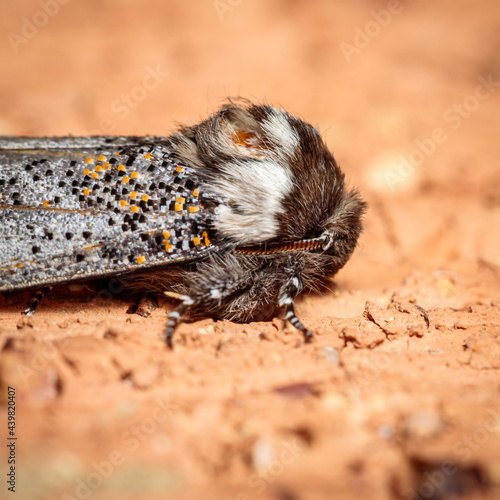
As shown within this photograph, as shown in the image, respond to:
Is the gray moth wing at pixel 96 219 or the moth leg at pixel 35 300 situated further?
the moth leg at pixel 35 300

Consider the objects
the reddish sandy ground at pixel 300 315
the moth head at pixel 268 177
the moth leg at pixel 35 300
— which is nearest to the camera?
the reddish sandy ground at pixel 300 315

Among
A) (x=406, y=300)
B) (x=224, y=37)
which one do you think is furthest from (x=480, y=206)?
(x=224, y=37)

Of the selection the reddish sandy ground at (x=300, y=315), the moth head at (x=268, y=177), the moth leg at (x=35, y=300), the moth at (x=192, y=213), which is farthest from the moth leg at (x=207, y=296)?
the moth leg at (x=35, y=300)

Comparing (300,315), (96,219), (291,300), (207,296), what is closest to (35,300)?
(96,219)

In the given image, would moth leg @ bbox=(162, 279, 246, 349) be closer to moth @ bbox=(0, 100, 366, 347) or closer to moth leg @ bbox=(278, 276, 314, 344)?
moth @ bbox=(0, 100, 366, 347)

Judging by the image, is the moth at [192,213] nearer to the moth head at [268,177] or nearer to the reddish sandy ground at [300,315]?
the moth head at [268,177]

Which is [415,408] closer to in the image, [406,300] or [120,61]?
[406,300]

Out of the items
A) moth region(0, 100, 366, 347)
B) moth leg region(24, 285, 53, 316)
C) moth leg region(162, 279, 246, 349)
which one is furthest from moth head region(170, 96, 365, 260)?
moth leg region(24, 285, 53, 316)

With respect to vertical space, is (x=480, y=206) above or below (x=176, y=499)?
above
